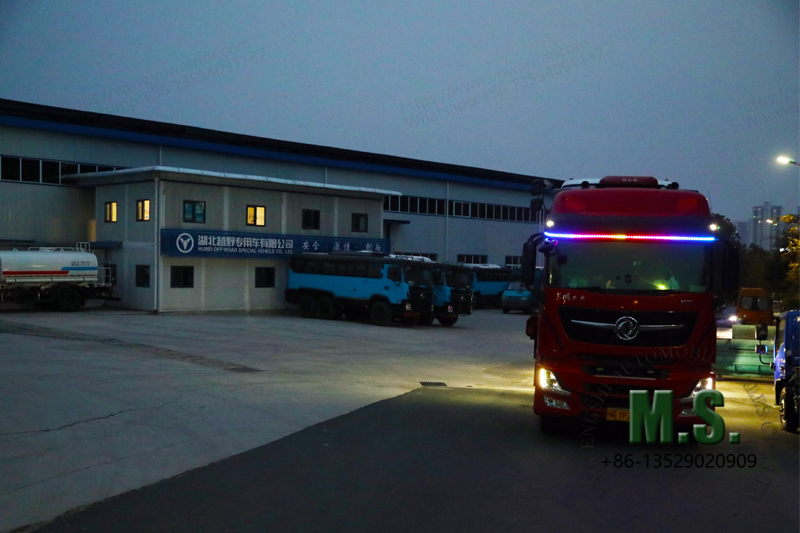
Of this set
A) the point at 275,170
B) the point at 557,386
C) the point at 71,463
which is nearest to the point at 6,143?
the point at 275,170

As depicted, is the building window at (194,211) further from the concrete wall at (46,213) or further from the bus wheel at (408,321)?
the bus wheel at (408,321)

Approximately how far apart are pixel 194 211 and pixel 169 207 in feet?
4.35

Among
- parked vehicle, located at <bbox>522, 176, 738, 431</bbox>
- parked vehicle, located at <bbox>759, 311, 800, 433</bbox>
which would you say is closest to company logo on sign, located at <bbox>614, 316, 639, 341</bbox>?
parked vehicle, located at <bbox>522, 176, 738, 431</bbox>

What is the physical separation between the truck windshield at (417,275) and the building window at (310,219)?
8.63 metres

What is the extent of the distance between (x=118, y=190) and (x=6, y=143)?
5.03 meters

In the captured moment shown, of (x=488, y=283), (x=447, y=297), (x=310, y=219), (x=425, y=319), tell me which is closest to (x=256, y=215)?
(x=310, y=219)

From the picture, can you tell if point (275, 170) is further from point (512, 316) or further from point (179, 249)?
point (512, 316)

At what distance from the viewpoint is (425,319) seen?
3247 centimetres

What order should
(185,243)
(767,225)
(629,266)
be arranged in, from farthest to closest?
(767,225) < (185,243) < (629,266)

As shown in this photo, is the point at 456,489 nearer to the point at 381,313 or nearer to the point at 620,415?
the point at 620,415

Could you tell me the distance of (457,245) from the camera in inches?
2084

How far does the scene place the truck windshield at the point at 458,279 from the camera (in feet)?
108

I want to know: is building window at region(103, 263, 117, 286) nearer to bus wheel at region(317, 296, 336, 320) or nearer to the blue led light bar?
bus wheel at region(317, 296, 336, 320)

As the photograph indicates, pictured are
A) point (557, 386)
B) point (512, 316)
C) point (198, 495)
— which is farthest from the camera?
point (512, 316)
